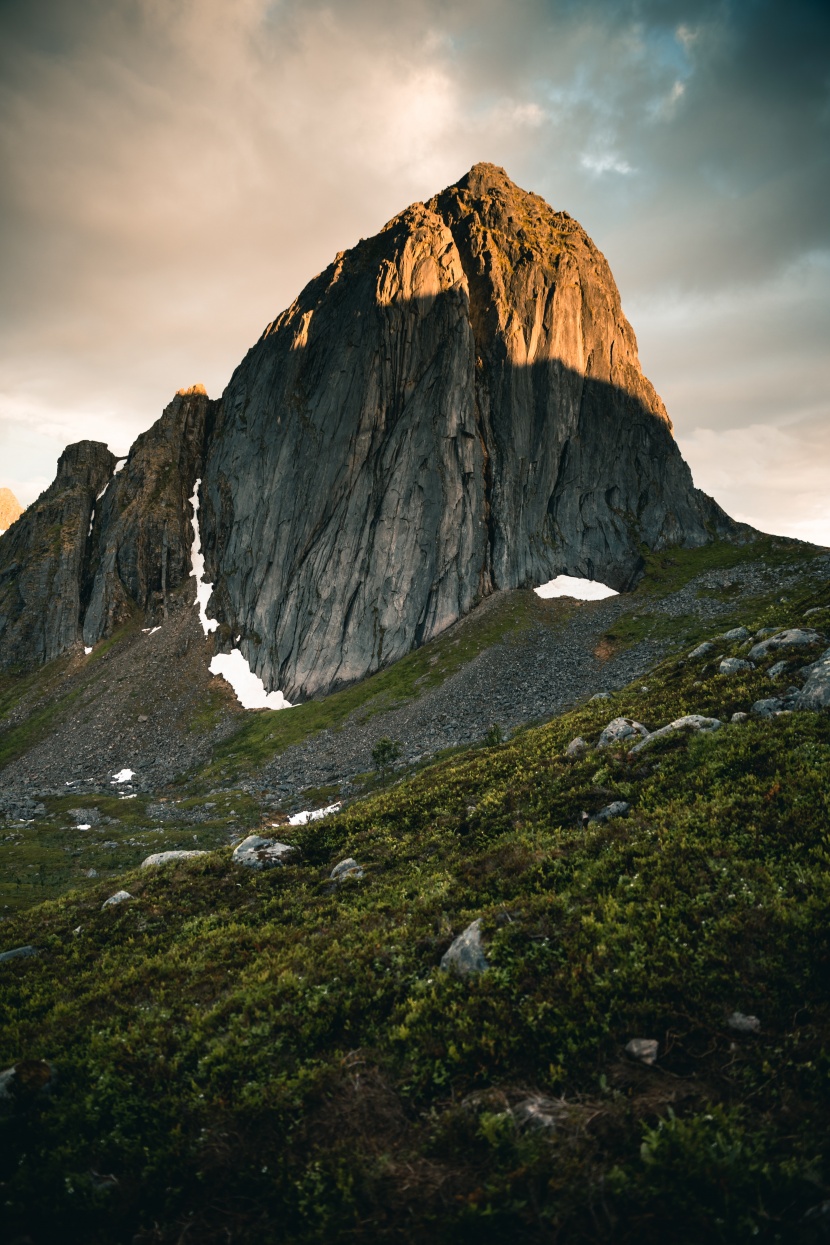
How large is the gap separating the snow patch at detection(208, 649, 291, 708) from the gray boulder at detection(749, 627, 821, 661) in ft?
249

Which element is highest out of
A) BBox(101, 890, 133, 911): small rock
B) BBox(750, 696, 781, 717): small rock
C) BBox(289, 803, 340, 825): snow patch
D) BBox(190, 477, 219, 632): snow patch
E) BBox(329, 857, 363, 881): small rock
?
BBox(190, 477, 219, 632): snow patch

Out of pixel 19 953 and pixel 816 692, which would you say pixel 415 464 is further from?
pixel 19 953

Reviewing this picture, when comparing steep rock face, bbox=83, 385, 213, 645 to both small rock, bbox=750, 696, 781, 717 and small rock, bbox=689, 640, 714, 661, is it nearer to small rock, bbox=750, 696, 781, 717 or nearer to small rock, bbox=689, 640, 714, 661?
small rock, bbox=689, 640, 714, 661

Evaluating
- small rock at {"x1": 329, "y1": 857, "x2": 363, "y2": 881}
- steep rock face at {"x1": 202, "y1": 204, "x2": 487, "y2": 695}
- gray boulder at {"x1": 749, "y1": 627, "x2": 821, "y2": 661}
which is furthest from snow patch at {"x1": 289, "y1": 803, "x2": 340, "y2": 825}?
steep rock face at {"x1": 202, "y1": 204, "x2": 487, "y2": 695}

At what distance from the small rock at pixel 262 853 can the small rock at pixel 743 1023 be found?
1503 centimetres

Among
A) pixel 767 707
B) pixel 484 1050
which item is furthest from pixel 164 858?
pixel 767 707

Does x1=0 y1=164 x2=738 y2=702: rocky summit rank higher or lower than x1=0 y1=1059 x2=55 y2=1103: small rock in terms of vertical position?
higher

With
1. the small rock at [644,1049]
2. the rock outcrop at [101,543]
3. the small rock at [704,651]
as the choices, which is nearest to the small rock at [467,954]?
the small rock at [644,1049]

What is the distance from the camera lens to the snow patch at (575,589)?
3553 inches

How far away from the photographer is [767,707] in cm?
1731

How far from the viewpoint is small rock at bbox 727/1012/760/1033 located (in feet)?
24.0

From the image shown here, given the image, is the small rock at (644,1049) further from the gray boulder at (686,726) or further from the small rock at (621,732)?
the small rock at (621,732)

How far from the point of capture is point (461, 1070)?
25.9ft

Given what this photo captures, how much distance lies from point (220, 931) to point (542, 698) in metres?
48.1
